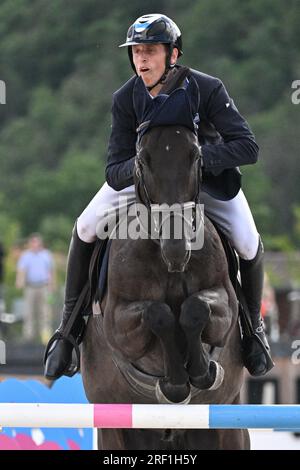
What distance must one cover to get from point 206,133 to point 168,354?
1.00m

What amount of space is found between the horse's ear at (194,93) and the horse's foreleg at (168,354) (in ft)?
2.71

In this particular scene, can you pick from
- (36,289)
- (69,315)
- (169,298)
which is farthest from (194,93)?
(36,289)

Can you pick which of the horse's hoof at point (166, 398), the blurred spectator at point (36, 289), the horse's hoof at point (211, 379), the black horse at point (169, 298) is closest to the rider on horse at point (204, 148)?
the black horse at point (169, 298)

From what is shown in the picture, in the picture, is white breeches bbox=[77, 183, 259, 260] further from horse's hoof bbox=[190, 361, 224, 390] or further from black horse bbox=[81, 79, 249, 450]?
horse's hoof bbox=[190, 361, 224, 390]

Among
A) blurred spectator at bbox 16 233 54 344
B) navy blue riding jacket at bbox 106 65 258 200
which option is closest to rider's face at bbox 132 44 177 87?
navy blue riding jacket at bbox 106 65 258 200

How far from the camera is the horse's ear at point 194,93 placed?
4594mm

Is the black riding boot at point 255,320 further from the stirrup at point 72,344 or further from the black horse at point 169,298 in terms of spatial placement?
the stirrup at point 72,344

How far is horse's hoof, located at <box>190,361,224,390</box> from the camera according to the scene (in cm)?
450

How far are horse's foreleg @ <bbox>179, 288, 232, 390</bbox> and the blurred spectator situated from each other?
28.9 feet

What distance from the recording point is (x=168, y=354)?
4430 millimetres

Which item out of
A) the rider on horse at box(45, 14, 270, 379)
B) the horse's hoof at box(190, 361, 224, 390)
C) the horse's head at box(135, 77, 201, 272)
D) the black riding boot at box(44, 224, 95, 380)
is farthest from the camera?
the black riding boot at box(44, 224, 95, 380)

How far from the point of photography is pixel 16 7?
23641mm
